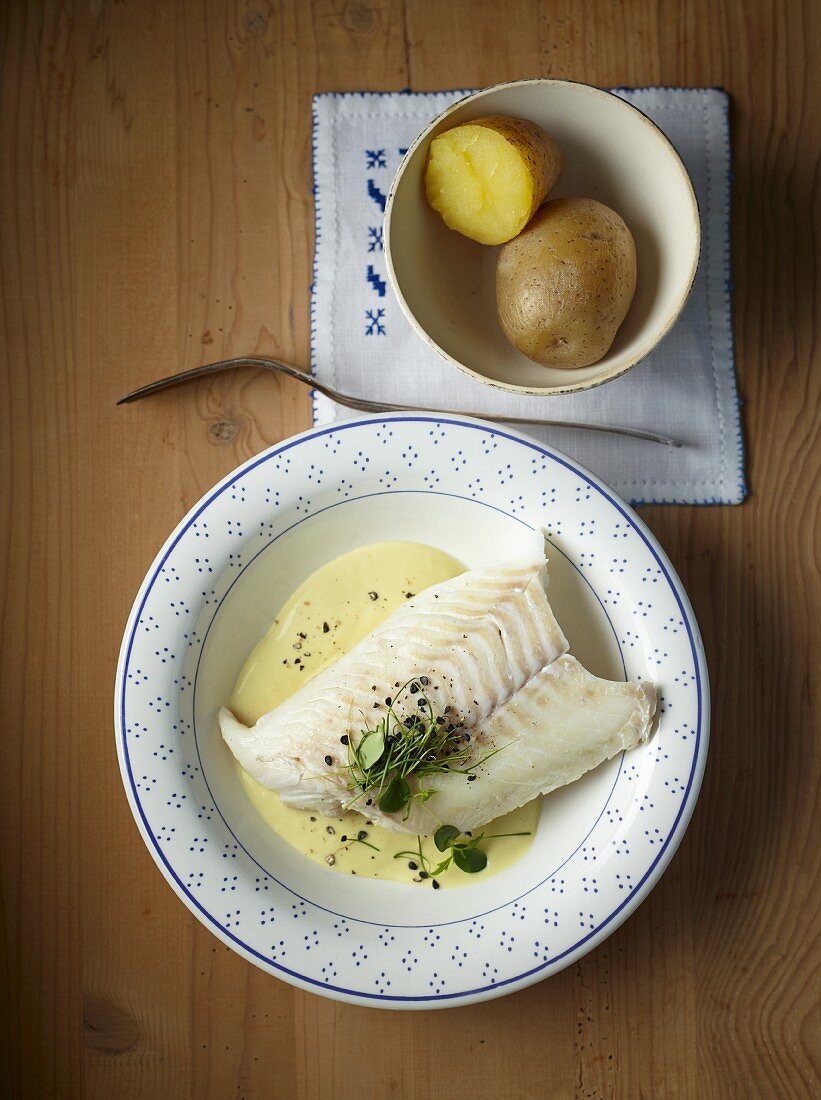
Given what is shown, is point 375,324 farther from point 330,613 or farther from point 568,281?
point 330,613

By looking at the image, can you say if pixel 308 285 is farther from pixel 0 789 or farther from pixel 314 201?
pixel 0 789

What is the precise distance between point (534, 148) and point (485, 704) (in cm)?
73

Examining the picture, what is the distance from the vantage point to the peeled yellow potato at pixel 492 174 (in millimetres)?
1054

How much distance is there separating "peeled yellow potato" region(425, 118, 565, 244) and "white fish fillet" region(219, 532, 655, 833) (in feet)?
1.41

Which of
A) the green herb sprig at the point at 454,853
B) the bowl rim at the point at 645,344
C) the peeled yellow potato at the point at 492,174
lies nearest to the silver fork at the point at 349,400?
the bowl rim at the point at 645,344

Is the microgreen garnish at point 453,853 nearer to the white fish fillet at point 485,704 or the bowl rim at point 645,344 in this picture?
the white fish fillet at point 485,704

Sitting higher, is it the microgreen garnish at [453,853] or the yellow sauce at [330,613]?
the yellow sauce at [330,613]

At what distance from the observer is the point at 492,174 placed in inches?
41.9

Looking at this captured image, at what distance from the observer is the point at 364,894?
1228 mm

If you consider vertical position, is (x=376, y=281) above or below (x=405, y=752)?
above

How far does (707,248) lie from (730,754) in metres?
0.79

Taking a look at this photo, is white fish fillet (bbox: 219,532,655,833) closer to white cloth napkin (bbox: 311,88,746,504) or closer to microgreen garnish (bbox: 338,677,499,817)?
microgreen garnish (bbox: 338,677,499,817)

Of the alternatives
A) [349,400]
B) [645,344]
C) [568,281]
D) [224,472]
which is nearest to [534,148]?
[568,281]

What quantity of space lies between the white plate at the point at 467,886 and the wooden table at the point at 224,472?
0.63 feet
